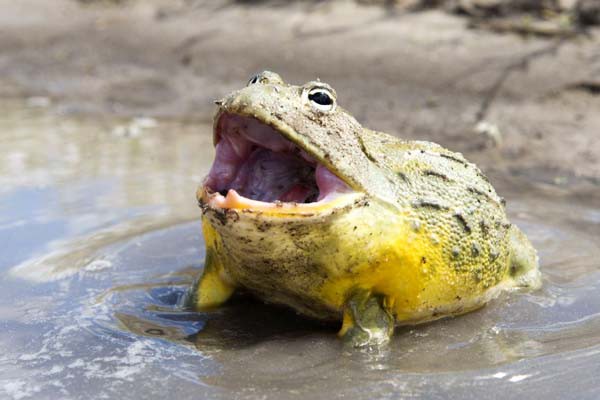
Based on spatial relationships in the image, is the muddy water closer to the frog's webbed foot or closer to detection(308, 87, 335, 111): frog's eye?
the frog's webbed foot

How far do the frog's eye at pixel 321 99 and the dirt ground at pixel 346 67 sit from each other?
3527 millimetres

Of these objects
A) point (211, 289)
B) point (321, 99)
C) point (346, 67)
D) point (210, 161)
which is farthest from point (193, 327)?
point (346, 67)

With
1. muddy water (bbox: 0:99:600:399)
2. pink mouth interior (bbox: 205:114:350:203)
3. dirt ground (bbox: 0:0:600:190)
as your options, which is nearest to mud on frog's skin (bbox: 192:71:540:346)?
pink mouth interior (bbox: 205:114:350:203)

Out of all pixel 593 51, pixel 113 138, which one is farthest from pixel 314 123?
pixel 593 51

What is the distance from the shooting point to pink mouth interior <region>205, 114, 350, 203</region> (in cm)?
350

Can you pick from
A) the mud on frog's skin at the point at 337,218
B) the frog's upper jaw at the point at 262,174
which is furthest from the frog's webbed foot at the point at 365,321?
the frog's upper jaw at the point at 262,174

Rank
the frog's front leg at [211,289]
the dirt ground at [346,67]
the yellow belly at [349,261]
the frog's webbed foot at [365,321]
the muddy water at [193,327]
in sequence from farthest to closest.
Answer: the dirt ground at [346,67] → the frog's front leg at [211,289] → the frog's webbed foot at [365,321] → the yellow belly at [349,261] → the muddy water at [193,327]

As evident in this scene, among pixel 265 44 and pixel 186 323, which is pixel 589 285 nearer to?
pixel 186 323

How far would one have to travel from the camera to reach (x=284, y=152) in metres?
3.64

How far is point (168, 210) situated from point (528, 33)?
4.60m

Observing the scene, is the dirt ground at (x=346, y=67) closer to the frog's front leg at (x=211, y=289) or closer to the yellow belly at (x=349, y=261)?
the yellow belly at (x=349, y=261)

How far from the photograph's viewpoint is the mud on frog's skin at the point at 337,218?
3354 mm

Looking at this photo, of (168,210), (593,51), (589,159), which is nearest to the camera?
(168,210)

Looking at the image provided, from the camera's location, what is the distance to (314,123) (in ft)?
11.3
